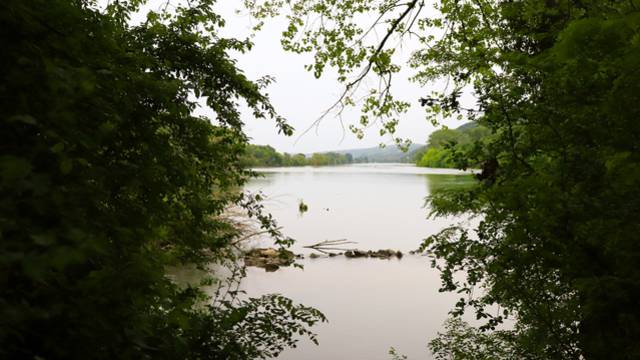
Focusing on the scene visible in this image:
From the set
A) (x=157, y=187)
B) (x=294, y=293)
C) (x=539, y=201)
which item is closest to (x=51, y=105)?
(x=157, y=187)

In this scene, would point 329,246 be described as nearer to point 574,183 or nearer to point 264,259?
point 264,259

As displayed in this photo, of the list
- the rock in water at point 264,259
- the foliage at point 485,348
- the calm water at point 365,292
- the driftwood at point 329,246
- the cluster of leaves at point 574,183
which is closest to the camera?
the cluster of leaves at point 574,183

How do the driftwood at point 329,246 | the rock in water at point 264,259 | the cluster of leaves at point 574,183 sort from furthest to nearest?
1. the driftwood at point 329,246
2. the rock in water at point 264,259
3. the cluster of leaves at point 574,183

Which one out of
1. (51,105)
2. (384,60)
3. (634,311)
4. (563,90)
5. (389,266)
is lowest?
(389,266)

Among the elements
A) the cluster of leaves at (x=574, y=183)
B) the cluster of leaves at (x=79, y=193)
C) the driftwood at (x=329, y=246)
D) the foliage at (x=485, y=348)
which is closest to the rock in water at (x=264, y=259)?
the driftwood at (x=329, y=246)

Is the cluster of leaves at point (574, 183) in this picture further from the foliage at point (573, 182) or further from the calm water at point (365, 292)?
the calm water at point (365, 292)

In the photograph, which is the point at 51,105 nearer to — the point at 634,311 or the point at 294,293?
the point at 634,311

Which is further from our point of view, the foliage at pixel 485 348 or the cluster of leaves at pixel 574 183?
the foliage at pixel 485 348

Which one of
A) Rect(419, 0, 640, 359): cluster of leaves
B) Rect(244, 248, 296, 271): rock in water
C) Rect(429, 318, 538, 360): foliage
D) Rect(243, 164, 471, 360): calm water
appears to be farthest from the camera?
Rect(244, 248, 296, 271): rock in water

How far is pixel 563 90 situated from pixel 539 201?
90cm

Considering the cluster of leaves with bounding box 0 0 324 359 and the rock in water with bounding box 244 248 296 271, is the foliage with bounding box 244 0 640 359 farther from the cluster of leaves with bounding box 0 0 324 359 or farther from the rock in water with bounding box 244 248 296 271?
the rock in water with bounding box 244 248 296 271

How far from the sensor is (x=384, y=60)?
22.1 feet

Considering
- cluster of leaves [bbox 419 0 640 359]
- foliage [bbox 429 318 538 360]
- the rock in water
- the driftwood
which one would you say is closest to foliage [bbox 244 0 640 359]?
cluster of leaves [bbox 419 0 640 359]

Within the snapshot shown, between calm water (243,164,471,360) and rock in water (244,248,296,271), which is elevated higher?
rock in water (244,248,296,271)
